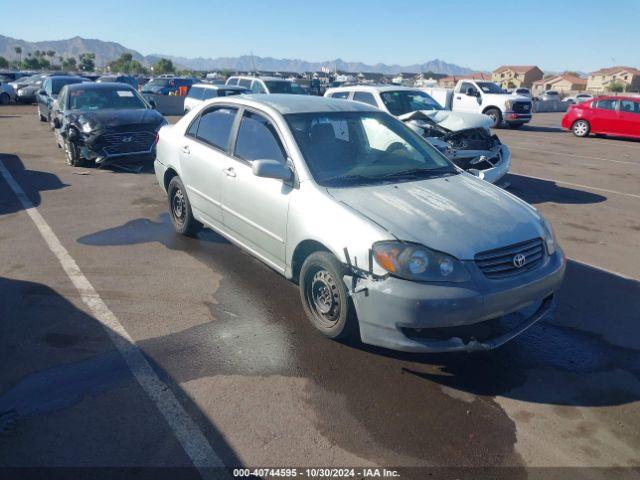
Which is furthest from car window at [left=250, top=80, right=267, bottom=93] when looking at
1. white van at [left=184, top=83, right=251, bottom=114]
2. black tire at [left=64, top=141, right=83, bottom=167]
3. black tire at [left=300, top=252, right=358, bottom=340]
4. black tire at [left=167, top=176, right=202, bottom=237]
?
black tire at [left=300, top=252, right=358, bottom=340]

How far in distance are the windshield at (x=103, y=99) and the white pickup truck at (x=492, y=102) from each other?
44.8ft

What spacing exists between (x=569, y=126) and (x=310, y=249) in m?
20.4

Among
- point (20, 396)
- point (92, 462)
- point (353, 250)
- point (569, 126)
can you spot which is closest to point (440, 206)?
point (353, 250)

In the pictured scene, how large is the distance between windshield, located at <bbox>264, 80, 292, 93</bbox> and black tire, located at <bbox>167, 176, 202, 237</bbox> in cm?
1205

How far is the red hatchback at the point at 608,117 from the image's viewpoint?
1928 cm

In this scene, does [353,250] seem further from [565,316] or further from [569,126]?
[569,126]

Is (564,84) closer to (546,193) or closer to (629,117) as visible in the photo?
(629,117)

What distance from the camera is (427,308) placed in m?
3.31

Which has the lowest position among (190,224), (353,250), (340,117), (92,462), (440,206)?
(92,462)

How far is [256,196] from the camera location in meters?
4.54

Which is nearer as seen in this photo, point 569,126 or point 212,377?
point 212,377

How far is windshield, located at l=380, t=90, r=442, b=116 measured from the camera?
11219 millimetres

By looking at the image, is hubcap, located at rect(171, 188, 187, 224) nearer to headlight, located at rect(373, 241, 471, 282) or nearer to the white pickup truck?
headlight, located at rect(373, 241, 471, 282)

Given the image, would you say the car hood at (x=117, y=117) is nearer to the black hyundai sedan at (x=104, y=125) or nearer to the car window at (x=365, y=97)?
the black hyundai sedan at (x=104, y=125)
